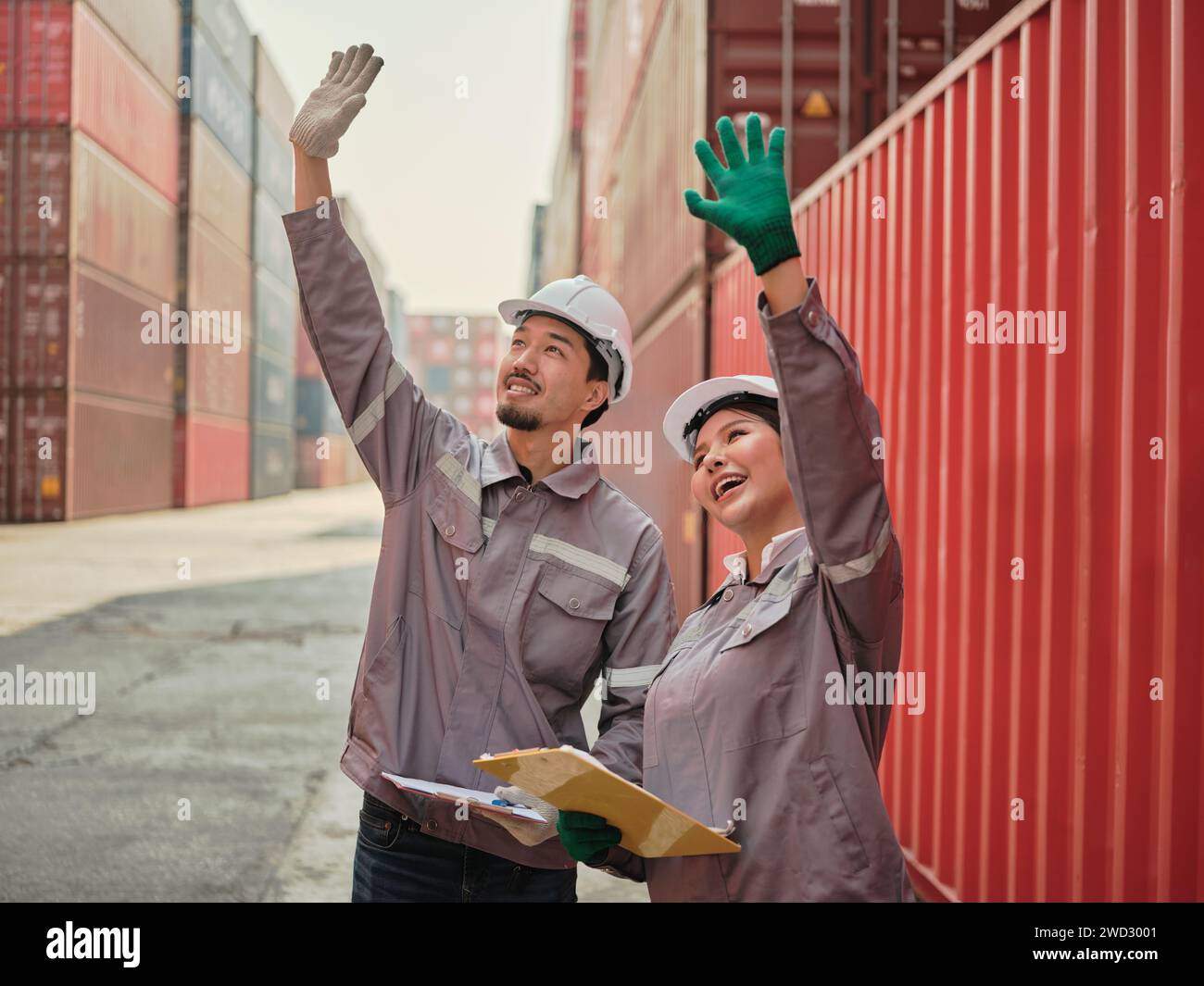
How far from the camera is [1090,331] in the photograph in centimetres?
274

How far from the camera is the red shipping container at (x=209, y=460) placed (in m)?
31.7

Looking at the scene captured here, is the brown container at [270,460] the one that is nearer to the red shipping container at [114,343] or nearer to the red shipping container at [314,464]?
the red shipping container at [314,464]

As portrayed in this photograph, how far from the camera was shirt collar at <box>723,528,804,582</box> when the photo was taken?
6.31 ft

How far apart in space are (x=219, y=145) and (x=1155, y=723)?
36041 millimetres

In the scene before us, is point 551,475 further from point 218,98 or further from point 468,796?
point 218,98

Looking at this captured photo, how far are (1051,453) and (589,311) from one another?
1417 mm

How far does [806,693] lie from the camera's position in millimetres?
1757

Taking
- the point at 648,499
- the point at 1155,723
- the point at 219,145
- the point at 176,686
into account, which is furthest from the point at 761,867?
the point at 219,145

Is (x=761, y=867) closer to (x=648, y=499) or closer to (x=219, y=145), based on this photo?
(x=648, y=499)

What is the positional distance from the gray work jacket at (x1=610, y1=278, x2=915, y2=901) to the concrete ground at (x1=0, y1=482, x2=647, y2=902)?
2757 millimetres

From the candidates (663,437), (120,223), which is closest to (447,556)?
(663,437)

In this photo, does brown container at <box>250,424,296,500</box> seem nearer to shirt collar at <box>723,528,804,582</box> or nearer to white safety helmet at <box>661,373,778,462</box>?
white safety helmet at <box>661,373,778,462</box>
